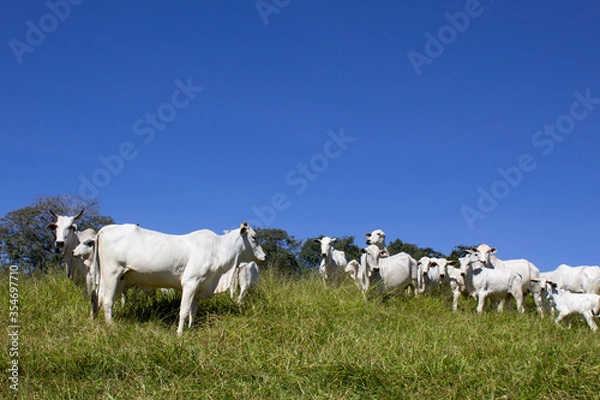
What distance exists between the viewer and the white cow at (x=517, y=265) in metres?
17.6

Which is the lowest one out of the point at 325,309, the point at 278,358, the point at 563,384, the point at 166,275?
the point at 563,384

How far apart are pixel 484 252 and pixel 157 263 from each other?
11.2m

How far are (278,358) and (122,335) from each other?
109 inches

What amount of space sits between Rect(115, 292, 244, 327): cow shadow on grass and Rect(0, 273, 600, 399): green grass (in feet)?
0.11

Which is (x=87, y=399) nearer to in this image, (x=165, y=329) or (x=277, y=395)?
(x=277, y=395)

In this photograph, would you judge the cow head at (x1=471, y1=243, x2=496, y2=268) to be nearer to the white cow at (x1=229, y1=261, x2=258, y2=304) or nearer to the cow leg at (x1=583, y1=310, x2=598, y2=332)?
the cow leg at (x1=583, y1=310, x2=598, y2=332)

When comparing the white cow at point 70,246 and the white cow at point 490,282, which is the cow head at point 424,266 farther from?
the white cow at point 70,246

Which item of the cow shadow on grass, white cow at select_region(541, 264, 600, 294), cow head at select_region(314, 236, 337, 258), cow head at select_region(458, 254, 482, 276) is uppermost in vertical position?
cow head at select_region(314, 236, 337, 258)

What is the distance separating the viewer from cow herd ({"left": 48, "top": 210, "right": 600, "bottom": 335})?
10555mm

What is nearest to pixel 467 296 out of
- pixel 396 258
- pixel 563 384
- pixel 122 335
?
pixel 396 258

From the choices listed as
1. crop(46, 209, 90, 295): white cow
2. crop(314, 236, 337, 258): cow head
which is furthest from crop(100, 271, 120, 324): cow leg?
crop(314, 236, 337, 258): cow head

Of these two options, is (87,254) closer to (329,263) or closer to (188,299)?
(188,299)

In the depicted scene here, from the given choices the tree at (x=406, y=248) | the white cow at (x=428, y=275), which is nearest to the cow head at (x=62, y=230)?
the white cow at (x=428, y=275)

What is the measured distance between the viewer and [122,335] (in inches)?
370
